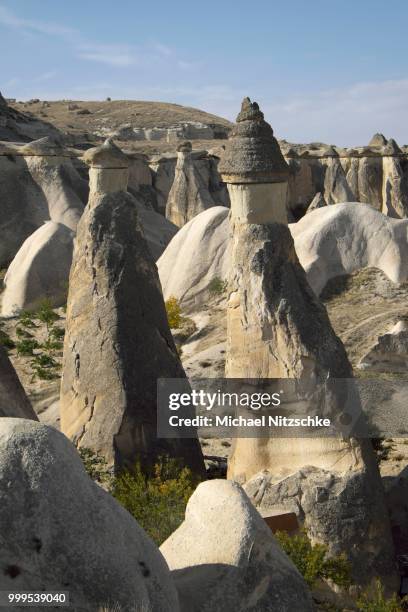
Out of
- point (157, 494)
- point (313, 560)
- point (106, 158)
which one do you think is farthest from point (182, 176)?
point (313, 560)

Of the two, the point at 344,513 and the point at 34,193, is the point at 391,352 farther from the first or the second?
the point at 34,193

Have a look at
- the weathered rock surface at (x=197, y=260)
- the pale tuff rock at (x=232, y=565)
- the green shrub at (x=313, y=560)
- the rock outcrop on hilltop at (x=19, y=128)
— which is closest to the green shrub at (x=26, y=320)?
the weathered rock surface at (x=197, y=260)

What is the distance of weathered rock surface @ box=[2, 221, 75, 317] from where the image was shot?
17.8m

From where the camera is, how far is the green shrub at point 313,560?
236 inches

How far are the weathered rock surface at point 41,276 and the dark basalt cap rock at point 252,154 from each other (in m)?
11.2

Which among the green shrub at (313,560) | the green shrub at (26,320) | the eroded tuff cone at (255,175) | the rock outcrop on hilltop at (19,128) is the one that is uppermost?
the rock outcrop on hilltop at (19,128)

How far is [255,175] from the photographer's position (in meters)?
6.88

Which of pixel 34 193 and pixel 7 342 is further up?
pixel 34 193

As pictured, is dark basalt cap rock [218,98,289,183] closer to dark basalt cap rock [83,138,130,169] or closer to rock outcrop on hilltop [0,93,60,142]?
dark basalt cap rock [83,138,130,169]

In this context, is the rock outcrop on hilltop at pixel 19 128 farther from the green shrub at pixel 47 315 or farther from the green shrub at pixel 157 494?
the green shrub at pixel 157 494

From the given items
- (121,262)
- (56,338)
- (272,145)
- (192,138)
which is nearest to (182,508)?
(121,262)

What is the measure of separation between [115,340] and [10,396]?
3.76 ft

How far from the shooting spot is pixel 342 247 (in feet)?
51.0

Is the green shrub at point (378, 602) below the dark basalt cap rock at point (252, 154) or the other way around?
below
